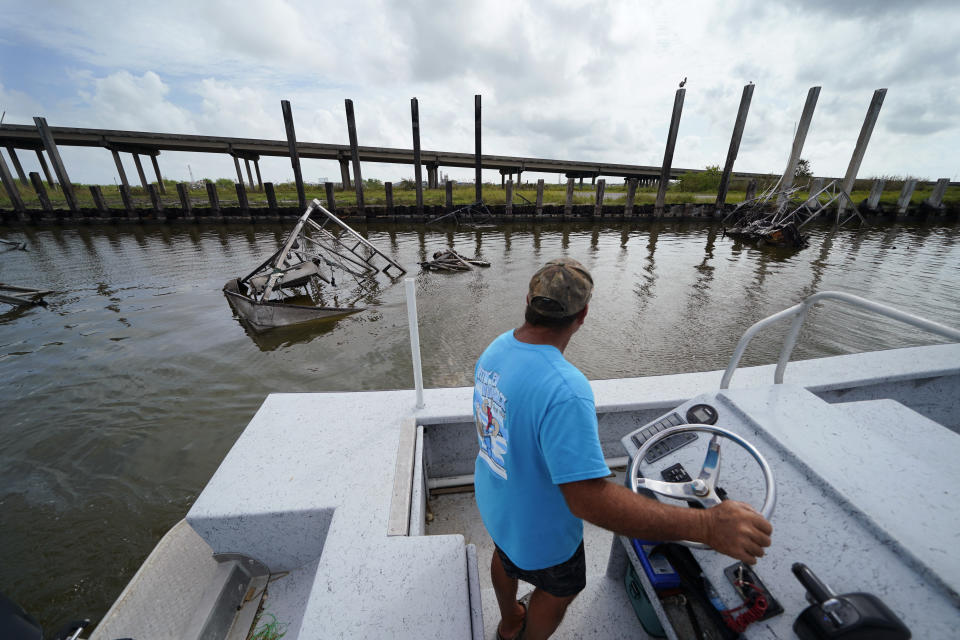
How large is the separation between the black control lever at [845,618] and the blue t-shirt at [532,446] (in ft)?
2.18

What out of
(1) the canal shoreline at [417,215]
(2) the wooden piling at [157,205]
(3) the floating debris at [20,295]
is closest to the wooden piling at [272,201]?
(1) the canal shoreline at [417,215]

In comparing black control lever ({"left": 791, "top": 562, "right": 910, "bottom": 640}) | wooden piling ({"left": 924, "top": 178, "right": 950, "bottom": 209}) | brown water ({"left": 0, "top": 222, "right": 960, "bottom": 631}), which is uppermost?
wooden piling ({"left": 924, "top": 178, "right": 950, "bottom": 209})

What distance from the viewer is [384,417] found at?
2479 millimetres

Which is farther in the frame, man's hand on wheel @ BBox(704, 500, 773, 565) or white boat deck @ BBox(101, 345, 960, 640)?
white boat deck @ BBox(101, 345, 960, 640)

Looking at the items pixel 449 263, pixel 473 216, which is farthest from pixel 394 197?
pixel 449 263

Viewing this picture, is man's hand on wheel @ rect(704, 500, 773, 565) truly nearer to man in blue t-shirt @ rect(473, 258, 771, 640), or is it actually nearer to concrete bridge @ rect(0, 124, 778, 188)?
man in blue t-shirt @ rect(473, 258, 771, 640)

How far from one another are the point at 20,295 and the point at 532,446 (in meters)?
13.8

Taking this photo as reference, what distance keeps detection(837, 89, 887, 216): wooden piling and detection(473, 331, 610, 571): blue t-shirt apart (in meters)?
29.3

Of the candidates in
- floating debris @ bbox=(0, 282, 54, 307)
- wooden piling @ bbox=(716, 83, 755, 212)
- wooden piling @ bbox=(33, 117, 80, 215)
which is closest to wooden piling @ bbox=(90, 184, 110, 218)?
wooden piling @ bbox=(33, 117, 80, 215)

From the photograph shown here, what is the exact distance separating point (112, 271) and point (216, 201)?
11.5 metres

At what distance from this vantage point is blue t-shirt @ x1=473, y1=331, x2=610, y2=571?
1137mm

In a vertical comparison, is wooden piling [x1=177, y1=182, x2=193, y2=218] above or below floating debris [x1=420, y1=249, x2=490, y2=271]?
→ above

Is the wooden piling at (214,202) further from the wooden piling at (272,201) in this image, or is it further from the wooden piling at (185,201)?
the wooden piling at (272,201)

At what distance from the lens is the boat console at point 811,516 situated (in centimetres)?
104
